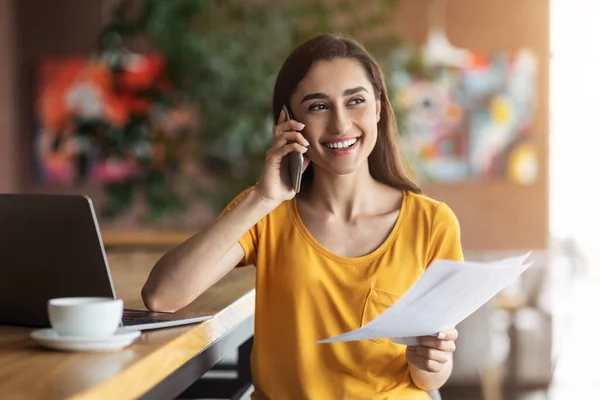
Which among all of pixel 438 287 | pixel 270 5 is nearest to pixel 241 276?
pixel 438 287

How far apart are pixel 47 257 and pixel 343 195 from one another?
659mm

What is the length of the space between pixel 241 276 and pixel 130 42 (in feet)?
18.4

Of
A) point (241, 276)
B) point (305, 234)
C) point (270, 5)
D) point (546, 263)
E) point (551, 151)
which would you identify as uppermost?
point (270, 5)

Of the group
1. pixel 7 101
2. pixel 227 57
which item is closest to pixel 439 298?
pixel 227 57

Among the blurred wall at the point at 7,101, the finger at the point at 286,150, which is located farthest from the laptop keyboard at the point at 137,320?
the blurred wall at the point at 7,101

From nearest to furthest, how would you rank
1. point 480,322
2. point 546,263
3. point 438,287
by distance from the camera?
point 438,287
point 480,322
point 546,263

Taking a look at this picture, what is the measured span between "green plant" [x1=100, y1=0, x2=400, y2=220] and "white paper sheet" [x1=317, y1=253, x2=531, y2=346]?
12.4ft

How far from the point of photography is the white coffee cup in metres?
1.27

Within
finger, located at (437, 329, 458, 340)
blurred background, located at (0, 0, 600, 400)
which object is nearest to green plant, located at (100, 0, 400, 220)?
blurred background, located at (0, 0, 600, 400)

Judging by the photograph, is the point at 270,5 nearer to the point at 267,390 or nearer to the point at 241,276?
the point at 241,276

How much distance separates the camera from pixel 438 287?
1.40m

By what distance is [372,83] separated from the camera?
1857 millimetres

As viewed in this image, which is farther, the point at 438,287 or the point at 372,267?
the point at 372,267

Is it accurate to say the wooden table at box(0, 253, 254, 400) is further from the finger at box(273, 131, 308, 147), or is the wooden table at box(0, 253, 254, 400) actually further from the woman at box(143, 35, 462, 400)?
the finger at box(273, 131, 308, 147)
